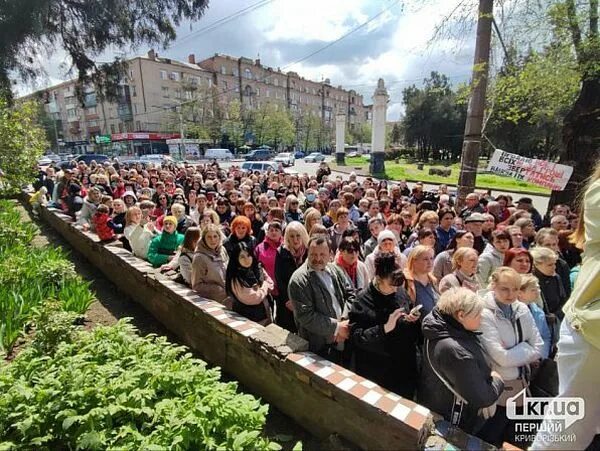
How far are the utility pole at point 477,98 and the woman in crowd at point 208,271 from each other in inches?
218

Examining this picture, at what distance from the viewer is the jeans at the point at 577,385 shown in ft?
5.12

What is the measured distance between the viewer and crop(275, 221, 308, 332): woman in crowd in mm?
3750

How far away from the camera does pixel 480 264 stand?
4.08 metres

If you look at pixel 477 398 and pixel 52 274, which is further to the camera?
pixel 52 274

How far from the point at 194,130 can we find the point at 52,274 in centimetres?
5055

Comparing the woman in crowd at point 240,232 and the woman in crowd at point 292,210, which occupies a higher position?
the woman in crowd at point 240,232

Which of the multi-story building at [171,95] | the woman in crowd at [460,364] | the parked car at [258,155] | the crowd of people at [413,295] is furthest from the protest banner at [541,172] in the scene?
the parked car at [258,155]

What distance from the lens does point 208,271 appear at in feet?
13.0

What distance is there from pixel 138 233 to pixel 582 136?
9.86 meters

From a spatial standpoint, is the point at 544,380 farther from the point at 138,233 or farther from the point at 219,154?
the point at 219,154

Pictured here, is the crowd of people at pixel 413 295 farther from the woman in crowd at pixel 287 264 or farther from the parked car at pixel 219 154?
the parked car at pixel 219 154

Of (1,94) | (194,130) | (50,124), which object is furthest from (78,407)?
(50,124)

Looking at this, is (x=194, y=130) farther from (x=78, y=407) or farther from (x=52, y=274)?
(x=78, y=407)

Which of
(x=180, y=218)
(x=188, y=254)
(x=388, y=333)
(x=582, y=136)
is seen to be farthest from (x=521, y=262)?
(x=582, y=136)
